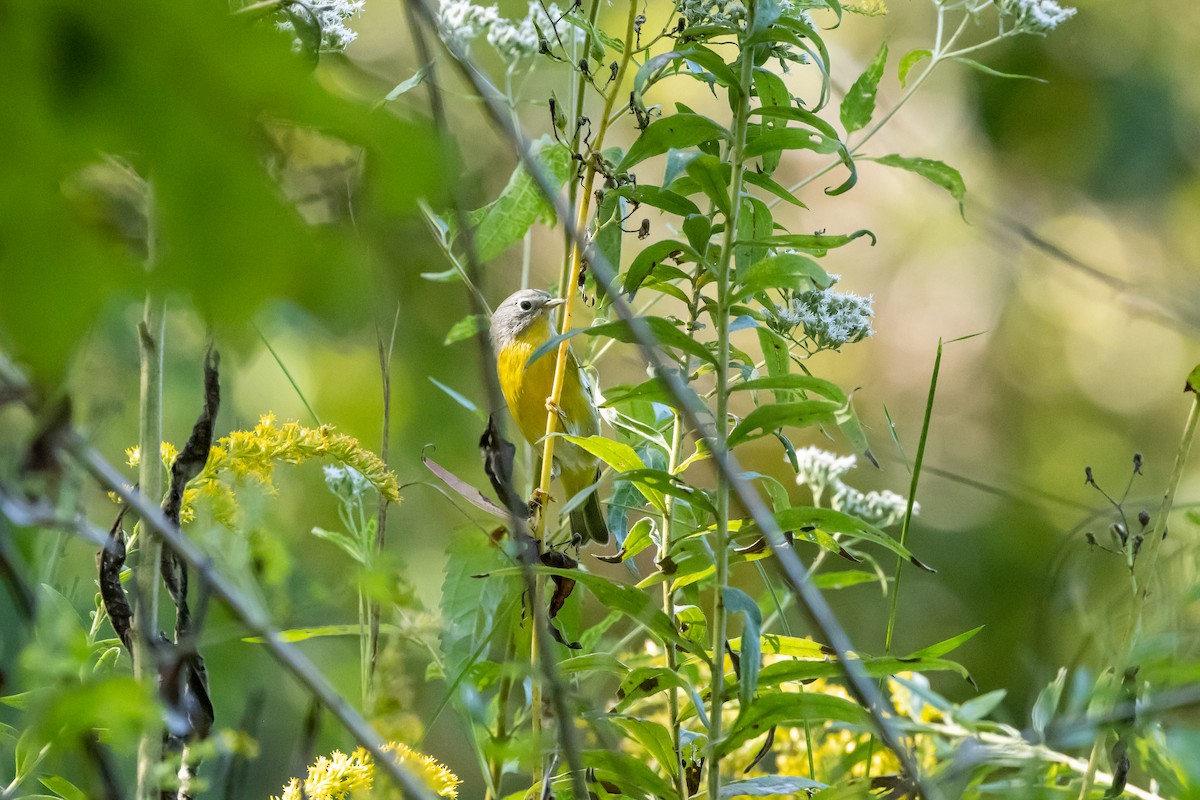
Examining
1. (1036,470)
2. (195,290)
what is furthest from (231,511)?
(1036,470)

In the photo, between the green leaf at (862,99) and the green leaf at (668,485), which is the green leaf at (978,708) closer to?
the green leaf at (668,485)

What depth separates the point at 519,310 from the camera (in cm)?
Answer: 221

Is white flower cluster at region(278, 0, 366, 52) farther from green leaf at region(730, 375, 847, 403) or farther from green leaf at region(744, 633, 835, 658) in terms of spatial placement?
green leaf at region(744, 633, 835, 658)

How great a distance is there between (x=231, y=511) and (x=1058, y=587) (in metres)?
0.68

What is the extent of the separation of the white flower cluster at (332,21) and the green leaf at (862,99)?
0.45 m

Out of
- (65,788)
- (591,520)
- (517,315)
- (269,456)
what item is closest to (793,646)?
(269,456)

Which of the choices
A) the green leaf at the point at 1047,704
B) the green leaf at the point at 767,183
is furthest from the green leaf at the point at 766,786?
the green leaf at the point at 767,183

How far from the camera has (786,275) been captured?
29.2 inches

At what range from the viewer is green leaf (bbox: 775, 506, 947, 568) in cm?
76

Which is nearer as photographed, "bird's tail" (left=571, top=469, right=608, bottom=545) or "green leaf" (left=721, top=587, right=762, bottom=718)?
"green leaf" (left=721, top=587, right=762, bottom=718)

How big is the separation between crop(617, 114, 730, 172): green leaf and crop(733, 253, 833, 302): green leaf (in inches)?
4.5

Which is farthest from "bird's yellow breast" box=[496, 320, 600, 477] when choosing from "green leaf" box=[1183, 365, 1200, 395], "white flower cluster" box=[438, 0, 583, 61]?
"green leaf" box=[1183, 365, 1200, 395]

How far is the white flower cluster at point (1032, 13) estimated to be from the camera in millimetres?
1191

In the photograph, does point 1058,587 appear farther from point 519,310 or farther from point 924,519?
point 924,519
